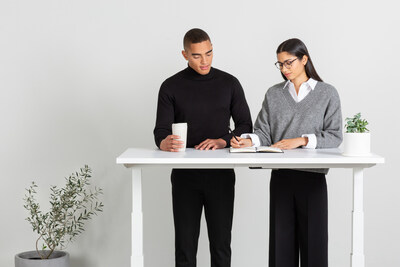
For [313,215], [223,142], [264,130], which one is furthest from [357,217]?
[223,142]

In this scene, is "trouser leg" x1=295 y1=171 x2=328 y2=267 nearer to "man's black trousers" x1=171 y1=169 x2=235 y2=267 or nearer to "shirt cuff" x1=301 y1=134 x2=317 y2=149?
"shirt cuff" x1=301 y1=134 x2=317 y2=149

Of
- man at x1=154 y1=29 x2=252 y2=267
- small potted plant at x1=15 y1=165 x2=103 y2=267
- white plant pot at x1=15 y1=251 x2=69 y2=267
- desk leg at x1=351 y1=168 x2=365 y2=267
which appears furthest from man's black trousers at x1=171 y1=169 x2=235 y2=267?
white plant pot at x1=15 y1=251 x2=69 y2=267

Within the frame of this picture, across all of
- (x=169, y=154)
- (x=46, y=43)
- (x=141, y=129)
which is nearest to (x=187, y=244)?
(x=169, y=154)

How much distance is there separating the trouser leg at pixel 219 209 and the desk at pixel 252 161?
0.25 m

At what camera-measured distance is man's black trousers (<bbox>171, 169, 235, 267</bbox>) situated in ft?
9.91

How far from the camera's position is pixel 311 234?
2.82m

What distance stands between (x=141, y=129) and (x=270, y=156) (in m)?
1.70

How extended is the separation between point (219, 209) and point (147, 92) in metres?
1.32

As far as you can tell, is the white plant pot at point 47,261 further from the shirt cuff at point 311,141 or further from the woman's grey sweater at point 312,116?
the shirt cuff at point 311,141

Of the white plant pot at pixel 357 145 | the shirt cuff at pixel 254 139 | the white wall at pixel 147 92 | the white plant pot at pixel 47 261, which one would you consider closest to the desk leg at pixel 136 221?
the shirt cuff at pixel 254 139

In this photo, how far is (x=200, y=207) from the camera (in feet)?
10.1

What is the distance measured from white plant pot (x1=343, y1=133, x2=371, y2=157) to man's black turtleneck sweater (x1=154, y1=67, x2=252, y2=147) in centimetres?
62

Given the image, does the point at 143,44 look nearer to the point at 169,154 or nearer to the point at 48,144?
the point at 48,144

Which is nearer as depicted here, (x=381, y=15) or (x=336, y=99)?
(x=336, y=99)
